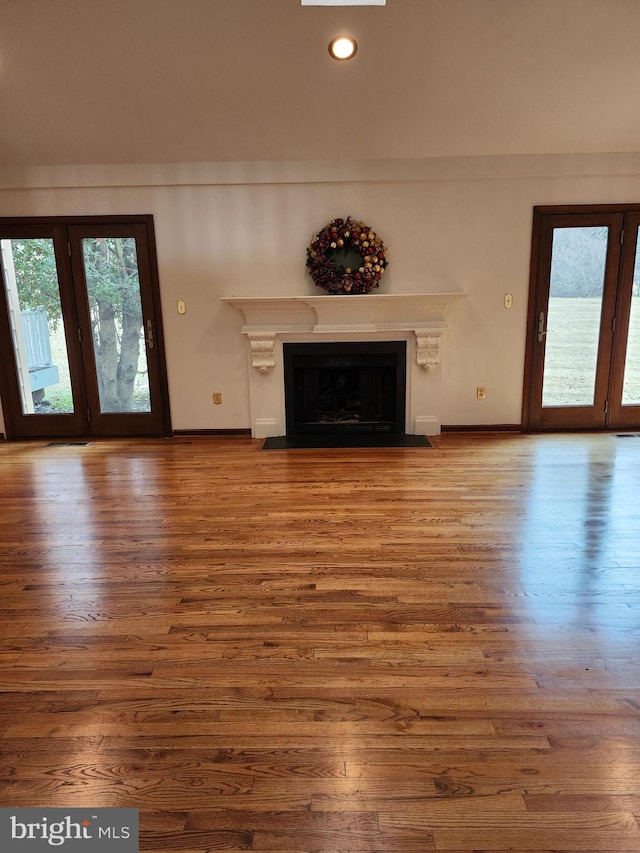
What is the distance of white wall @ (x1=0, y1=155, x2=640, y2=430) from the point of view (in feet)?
16.7

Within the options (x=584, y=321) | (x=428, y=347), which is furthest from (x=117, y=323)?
(x=584, y=321)

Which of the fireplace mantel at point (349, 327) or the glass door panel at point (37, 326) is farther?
the glass door panel at point (37, 326)

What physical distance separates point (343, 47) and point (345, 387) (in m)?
2.85

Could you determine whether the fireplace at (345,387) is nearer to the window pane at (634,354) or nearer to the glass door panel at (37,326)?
the window pane at (634,354)

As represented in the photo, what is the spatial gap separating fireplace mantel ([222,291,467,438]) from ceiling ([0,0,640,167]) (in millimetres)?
1283

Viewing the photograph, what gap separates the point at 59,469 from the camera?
4.76m

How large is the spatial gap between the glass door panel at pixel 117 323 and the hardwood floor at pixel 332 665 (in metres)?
1.82

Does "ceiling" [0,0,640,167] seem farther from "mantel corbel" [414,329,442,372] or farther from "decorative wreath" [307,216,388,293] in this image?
"mantel corbel" [414,329,442,372]

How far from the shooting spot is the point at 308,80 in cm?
411

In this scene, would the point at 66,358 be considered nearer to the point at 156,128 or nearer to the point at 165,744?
the point at 156,128

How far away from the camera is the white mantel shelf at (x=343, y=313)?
5.16 metres

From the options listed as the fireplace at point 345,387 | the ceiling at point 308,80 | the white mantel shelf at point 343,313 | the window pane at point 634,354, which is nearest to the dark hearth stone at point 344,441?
the fireplace at point 345,387

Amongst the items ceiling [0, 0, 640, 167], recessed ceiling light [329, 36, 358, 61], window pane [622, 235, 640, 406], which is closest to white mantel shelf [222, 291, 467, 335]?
ceiling [0, 0, 640, 167]

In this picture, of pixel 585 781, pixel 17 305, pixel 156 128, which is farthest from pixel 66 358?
pixel 585 781
